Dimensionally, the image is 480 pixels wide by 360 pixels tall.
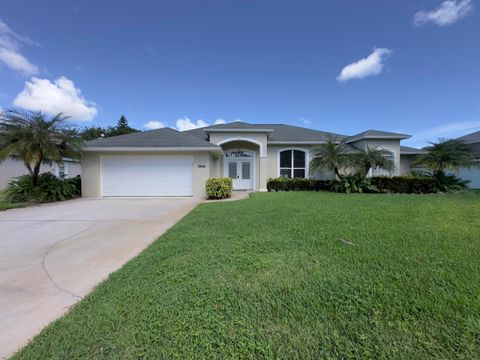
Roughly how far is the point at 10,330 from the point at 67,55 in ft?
55.9

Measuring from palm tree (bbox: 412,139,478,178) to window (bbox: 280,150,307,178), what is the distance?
25.2ft

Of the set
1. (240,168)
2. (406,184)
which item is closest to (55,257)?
(240,168)

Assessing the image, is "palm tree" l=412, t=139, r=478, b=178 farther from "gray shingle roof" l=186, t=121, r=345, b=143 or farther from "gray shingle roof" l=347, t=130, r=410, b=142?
"gray shingle roof" l=186, t=121, r=345, b=143

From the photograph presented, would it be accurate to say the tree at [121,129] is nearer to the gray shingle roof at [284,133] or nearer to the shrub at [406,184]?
the gray shingle roof at [284,133]

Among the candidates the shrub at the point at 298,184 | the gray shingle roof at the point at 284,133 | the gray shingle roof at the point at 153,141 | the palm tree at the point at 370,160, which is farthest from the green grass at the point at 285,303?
the gray shingle roof at the point at 284,133

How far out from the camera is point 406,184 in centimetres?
1423

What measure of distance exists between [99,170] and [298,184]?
12273mm

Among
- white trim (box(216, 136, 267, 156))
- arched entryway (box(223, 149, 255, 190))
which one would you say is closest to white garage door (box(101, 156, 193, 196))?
white trim (box(216, 136, 267, 156))

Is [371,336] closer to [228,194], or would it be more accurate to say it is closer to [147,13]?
[228,194]

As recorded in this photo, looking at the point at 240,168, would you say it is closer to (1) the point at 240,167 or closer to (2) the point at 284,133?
(1) the point at 240,167

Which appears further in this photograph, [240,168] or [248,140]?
[240,168]

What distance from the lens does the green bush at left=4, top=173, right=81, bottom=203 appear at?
11.1m

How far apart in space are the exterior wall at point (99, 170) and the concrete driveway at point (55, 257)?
198 inches

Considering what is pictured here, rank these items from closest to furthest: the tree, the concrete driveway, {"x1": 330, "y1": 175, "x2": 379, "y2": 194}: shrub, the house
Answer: the concrete driveway, the house, {"x1": 330, "y1": 175, "x2": 379, "y2": 194}: shrub, the tree
